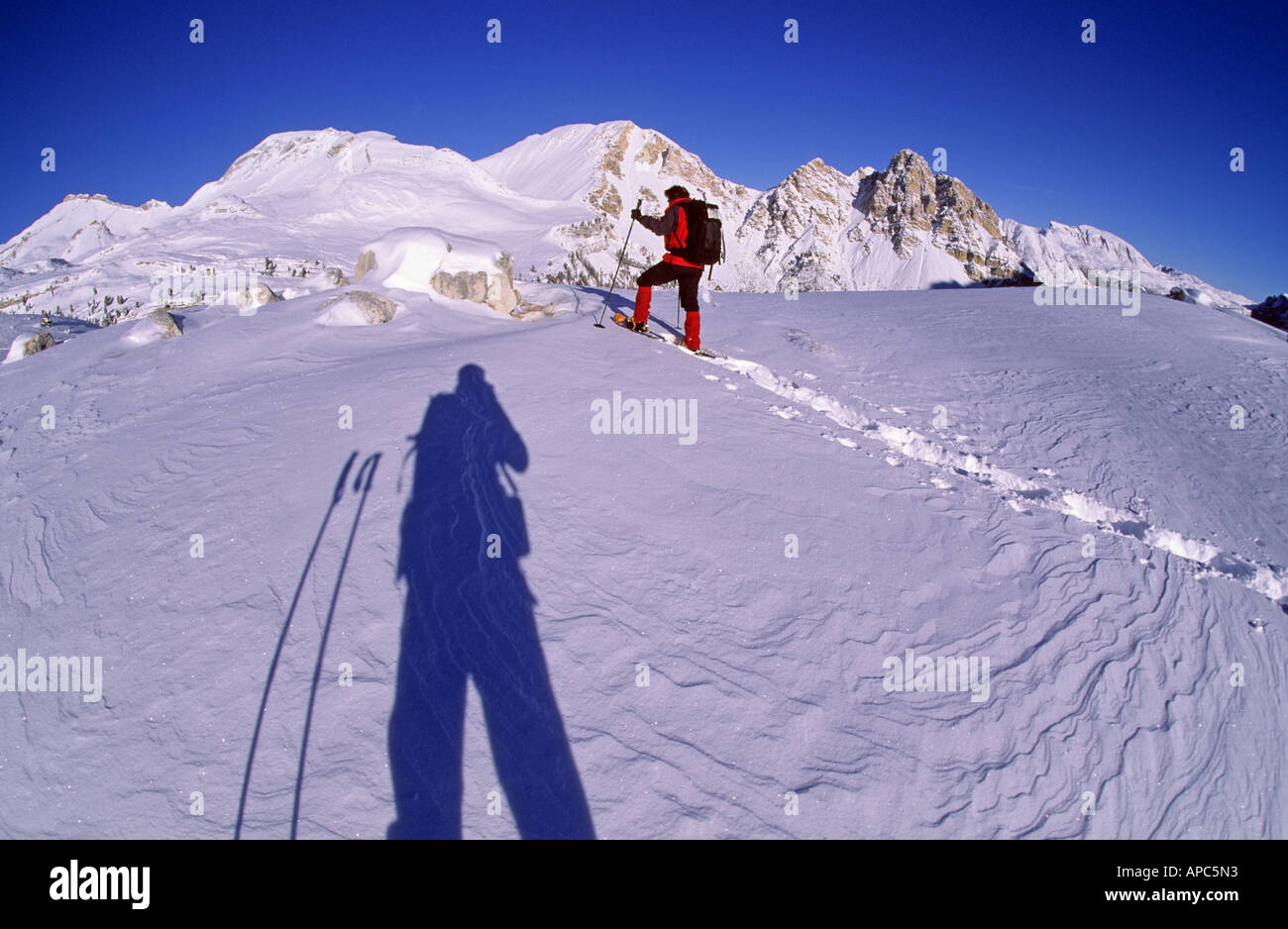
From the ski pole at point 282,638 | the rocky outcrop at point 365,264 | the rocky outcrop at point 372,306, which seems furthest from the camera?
the rocky outcrop at point 365,264

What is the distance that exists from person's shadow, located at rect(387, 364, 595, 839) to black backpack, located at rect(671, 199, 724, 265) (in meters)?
4.43

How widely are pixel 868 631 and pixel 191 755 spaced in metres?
3.61

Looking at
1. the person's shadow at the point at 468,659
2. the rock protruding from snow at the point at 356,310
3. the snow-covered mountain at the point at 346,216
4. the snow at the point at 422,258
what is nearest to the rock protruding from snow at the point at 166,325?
the rock protruding from snow at the point at 356,310

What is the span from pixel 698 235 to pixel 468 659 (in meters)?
6.65

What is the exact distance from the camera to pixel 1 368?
7824mm

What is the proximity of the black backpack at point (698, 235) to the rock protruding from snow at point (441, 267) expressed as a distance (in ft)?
10.5

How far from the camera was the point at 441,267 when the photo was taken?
9.50 m

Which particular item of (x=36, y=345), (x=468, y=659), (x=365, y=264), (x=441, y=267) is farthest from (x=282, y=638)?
(x=36, y=345)

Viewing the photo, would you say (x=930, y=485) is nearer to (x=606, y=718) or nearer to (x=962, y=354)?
(x=606, y=718)

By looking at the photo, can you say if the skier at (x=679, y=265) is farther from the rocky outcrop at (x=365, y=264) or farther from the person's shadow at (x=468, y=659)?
the rocky outcrop at (x=365, y=264)

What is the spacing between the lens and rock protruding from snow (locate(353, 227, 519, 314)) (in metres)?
9.45

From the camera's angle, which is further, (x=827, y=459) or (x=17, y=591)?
(x=827, y=459)

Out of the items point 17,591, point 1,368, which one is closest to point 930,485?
point 17,591

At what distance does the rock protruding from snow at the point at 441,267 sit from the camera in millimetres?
9445
